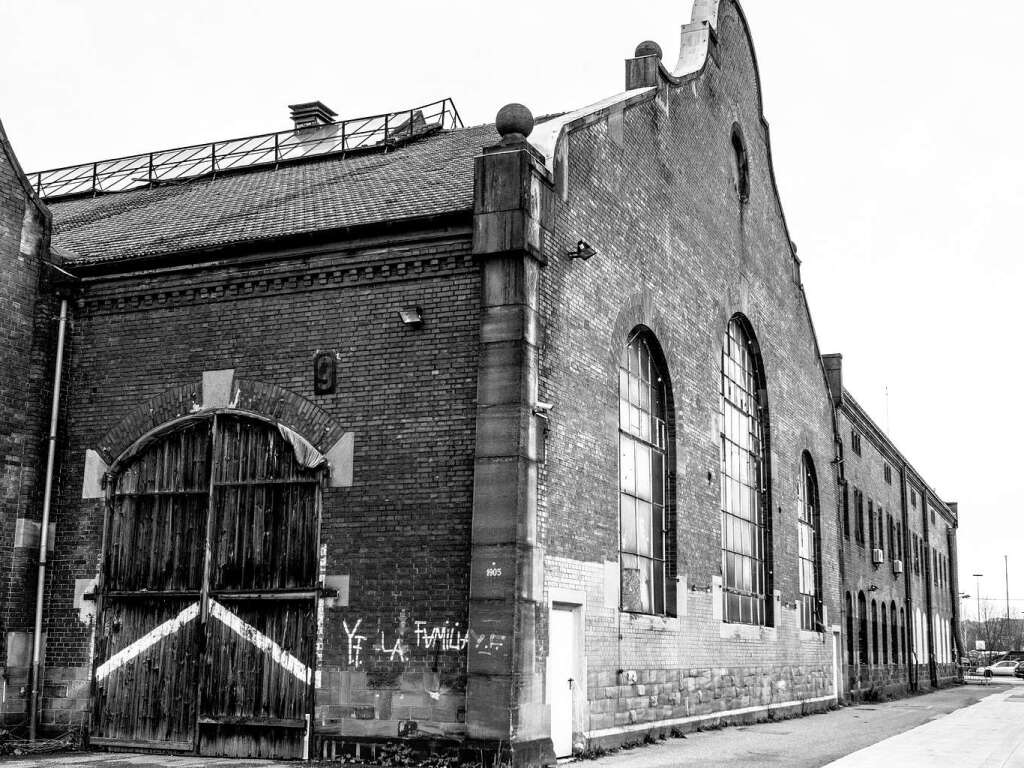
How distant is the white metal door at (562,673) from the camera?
1436cm

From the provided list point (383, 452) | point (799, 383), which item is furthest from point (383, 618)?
point (799, 383)

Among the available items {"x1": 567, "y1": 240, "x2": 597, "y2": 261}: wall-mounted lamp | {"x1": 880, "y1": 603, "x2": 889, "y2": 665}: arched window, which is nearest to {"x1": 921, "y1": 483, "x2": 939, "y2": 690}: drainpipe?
{"x1": 880, "y1": 603, "x2": 889, "y2": 665}: arched window

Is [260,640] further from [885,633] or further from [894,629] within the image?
[894,629]

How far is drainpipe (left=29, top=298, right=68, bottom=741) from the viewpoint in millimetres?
15391

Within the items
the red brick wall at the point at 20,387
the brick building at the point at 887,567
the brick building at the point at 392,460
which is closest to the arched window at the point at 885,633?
the brick building at the point at 887,567

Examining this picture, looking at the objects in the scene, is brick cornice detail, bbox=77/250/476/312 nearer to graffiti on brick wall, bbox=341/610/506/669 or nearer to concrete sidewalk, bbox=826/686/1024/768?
graffiti on brick wall, bbox=341/610/506/669

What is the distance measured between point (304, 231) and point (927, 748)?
1182 cm

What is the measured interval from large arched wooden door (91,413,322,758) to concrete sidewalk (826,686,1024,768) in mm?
7057

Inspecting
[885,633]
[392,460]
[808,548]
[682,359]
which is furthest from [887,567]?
[392,460]

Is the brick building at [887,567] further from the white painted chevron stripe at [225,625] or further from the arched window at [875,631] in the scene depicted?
the white painted chevron stripe at [225,625]

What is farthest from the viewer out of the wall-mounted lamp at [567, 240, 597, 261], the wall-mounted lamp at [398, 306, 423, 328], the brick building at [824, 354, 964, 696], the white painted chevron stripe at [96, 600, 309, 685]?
the brick building at [824, 354, 964, 696]

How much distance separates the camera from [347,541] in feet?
47.6

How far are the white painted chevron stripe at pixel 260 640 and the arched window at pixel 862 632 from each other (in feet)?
73.0

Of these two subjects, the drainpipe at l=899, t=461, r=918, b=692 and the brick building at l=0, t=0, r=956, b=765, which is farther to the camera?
the drainpipe at l=899, t=461, r=918, b=692
